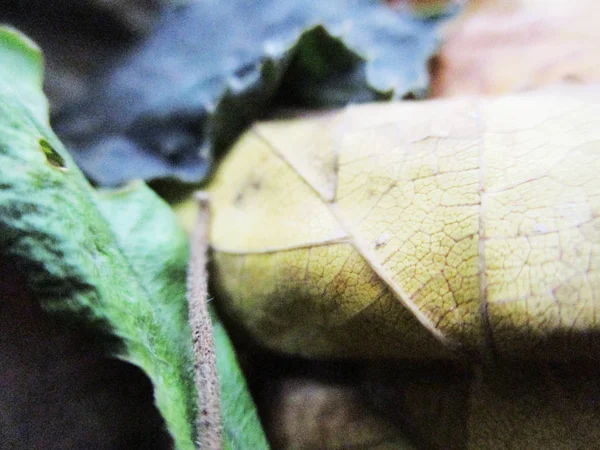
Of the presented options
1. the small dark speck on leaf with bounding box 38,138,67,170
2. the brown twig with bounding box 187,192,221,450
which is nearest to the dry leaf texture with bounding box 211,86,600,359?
the brown twig with bounding box 187,192,221,450

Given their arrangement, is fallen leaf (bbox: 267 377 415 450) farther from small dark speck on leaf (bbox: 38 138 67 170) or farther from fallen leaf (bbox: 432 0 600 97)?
fallen leaf (bbox: 432 0 600 97)

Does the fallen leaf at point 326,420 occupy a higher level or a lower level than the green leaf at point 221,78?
lower

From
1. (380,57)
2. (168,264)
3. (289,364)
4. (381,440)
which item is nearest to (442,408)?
(381,440)

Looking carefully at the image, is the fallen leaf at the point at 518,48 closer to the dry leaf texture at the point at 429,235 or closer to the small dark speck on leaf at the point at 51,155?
the dry leaf texture at the point at 429,235

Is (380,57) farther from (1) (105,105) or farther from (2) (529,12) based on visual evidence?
(1) (105,105)

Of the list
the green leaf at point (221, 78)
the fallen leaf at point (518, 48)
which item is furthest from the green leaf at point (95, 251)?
the fallen leaf at point (518, 48)

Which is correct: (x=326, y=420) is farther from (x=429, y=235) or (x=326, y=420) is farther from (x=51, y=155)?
(x=51, y=155)
